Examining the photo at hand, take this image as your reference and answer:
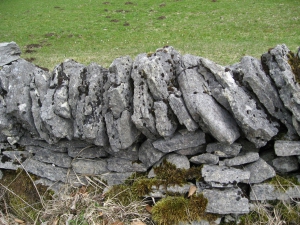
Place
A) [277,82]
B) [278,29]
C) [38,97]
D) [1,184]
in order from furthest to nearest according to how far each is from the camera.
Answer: [278,29] < [1,184] < [38,97] < [277,82]

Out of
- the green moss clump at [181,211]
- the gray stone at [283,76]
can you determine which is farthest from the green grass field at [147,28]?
the green moss clump at [181,211]

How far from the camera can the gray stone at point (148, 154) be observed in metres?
7.37

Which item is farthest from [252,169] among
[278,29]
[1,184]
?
[278,29]

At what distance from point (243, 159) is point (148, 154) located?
87.1 inches

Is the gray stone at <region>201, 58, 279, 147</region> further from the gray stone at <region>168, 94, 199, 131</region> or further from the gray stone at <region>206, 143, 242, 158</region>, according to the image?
the gray stone at <region>168, 94, 199, 131</region>

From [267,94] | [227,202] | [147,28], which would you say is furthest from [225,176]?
[147,28]

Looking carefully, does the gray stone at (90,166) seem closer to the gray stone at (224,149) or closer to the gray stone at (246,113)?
the gray stone at (224,149)

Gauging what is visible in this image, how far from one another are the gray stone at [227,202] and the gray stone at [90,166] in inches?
110

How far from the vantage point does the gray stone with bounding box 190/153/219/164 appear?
23.0 feet

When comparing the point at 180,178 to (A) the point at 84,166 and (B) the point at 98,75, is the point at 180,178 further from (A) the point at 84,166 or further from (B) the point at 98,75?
(B) the point at 98,75

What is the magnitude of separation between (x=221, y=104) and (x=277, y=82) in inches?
49.9

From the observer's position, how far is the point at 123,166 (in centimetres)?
777

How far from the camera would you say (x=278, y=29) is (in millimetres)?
22781

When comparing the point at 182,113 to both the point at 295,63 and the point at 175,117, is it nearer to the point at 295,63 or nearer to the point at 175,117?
the point at 175,117
